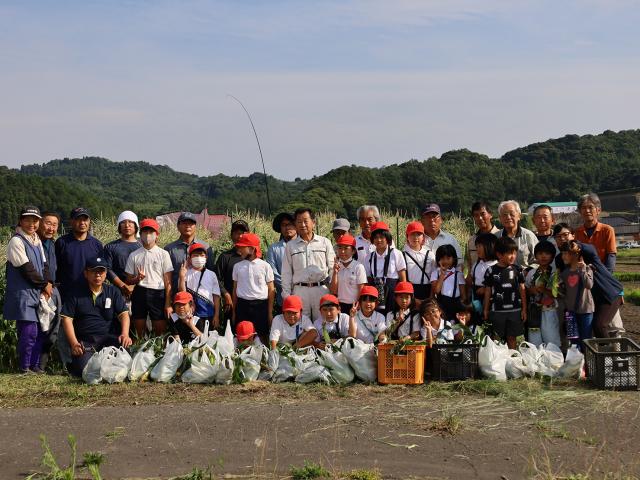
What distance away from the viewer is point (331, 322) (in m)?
7.82

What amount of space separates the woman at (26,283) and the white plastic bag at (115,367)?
3.88ft

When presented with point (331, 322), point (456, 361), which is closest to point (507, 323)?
point (456, 361)

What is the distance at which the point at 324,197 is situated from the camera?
34.8 m

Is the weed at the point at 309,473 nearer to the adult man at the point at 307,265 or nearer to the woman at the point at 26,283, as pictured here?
the adult man at the point at 307,265

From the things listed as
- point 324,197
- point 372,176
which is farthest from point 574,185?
point 324,197

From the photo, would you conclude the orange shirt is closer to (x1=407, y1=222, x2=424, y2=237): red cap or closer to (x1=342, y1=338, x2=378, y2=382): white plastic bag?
(x1=407, y1=222, x2=424, y2=237): red cap

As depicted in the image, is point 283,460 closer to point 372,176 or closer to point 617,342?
point 617,342

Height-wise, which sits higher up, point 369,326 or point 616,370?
point 369,326

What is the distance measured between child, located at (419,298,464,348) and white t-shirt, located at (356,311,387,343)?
0.43 meters

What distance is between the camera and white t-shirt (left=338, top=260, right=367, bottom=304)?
7.88 meters

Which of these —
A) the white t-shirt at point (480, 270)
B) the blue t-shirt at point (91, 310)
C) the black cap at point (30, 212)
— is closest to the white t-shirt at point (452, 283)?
the white t-shirt at point (480, 270)

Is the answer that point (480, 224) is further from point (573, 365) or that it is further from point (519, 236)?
point (573, 365)

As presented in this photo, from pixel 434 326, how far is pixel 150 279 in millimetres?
3006

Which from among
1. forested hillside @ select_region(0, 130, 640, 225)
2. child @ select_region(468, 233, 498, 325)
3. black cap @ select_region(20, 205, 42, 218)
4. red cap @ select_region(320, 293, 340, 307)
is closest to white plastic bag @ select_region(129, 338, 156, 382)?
red cap @ select_region(320, 293, 340, 307)
